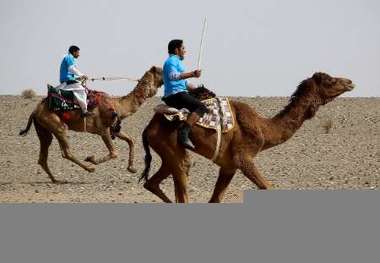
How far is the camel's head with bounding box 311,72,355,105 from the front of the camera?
13.9 metres

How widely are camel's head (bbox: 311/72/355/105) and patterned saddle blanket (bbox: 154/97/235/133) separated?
138 cm

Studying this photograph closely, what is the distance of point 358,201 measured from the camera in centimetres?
952

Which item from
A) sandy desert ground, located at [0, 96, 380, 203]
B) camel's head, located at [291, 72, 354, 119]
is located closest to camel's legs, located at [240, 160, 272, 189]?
camel's head, located at [291, 72, 354, 119]

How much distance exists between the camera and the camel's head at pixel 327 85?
13.9m

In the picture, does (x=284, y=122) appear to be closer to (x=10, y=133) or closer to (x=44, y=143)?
(x=44, y=143)

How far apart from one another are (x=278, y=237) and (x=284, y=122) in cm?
471

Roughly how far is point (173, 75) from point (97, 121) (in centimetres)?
794

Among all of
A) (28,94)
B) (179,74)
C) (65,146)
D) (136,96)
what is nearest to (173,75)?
(179,74)

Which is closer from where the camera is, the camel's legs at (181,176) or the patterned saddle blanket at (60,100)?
the camel's legs at (181,176)

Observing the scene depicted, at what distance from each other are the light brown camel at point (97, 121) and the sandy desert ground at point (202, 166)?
17.7 inches

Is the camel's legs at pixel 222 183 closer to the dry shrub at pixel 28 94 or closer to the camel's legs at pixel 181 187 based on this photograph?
the camel's legs at pixel 181 187

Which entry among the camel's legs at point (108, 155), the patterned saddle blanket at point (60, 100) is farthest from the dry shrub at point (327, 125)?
the patterned saddle blanket at point (60, 100)

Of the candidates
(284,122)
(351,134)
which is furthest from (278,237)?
(351,134)

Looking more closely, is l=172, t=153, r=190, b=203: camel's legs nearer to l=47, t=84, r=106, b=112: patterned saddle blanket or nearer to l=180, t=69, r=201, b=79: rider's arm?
l=180, t=69, r=201, b=79: rider's arm
